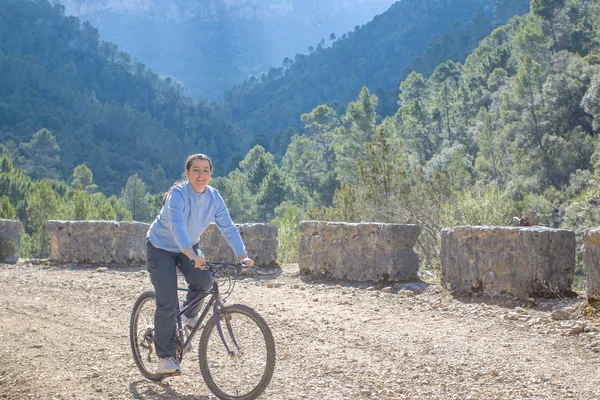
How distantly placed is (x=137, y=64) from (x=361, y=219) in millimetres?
117358

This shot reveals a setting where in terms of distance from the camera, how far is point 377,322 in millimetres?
6207

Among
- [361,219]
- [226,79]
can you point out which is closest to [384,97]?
[361,219]

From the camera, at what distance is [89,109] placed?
10069cm

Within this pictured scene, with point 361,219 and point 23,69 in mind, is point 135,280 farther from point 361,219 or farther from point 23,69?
point 23,69

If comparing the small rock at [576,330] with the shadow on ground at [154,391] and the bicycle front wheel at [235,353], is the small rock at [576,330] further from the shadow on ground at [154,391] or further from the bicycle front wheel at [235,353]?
the shadow on ground at [154,391]

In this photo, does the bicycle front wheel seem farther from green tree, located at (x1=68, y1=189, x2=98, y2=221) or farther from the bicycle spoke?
green tree, located at (x1=68, y1=189, x2=98, y2=221)

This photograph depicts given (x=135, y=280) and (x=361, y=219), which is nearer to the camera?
(x=135, y=280)

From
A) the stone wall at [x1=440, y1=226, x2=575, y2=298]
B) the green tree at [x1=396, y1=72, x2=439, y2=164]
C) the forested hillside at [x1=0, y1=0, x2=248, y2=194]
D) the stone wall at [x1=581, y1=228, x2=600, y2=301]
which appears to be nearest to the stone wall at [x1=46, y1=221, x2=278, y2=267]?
the stone wall at [x1=440, y1=226, x2=575, y2=298]

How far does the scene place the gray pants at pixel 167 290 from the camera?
411cm

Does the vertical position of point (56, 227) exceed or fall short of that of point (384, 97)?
it falls short

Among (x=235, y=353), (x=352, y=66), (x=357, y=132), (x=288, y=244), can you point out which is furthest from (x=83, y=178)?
(x=235, y=353)

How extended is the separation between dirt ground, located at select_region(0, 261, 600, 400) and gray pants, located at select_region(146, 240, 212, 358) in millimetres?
334

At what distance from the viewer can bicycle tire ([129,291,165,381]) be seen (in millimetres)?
4426

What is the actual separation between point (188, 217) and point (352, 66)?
415 ft
